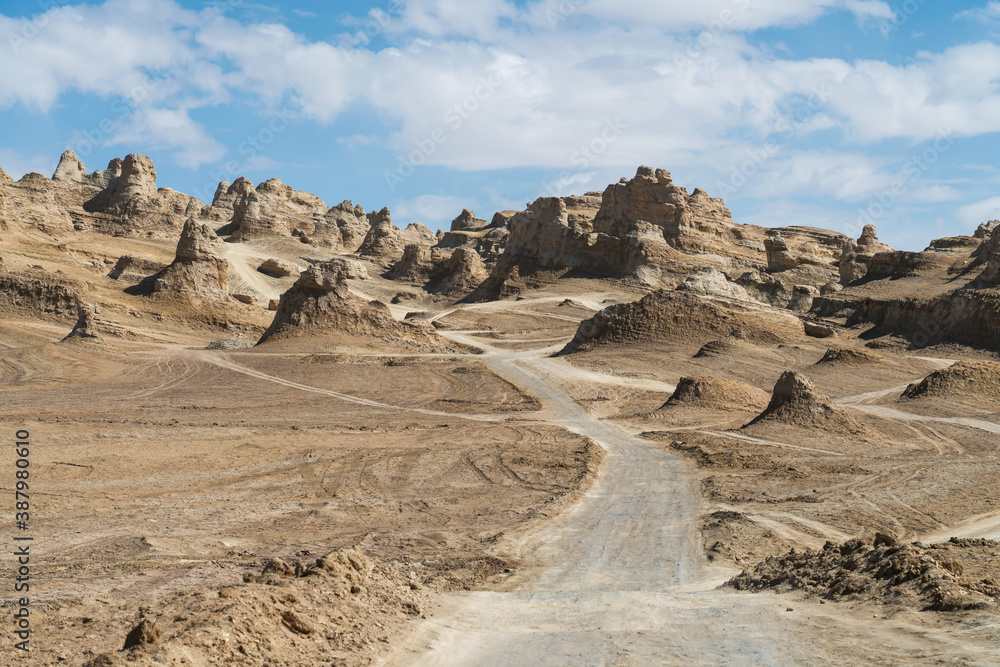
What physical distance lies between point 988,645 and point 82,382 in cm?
3362

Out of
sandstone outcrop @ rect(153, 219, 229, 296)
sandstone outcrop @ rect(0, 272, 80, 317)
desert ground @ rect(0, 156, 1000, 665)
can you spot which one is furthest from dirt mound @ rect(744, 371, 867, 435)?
sandstone outcrop @ rect(153, 219, 229, 296)

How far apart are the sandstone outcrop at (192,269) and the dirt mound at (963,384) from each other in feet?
137

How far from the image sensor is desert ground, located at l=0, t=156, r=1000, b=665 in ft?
28.3

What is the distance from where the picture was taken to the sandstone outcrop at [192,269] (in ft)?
178

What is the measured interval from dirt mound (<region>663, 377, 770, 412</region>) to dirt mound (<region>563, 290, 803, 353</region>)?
45.9 feet

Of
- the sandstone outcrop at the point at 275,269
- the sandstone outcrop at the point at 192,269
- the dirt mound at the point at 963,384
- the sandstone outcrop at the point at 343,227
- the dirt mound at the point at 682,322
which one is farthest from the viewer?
the sandstone outcrop at the point at 343,227

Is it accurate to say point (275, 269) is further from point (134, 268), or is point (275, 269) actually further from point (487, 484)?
point (487, 484)

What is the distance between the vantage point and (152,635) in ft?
24.0

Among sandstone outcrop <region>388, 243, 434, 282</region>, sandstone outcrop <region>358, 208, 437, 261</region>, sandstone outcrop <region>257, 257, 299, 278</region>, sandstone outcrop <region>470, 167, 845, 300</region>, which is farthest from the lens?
sandstone outcrop <region>358, 208, 437, 261</region>

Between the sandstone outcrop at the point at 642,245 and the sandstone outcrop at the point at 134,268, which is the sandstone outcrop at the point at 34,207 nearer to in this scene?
the sandstone outcrop at the point at 134,268

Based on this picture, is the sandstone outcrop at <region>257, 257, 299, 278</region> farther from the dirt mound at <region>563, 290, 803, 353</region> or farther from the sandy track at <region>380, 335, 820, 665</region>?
the sandy track at <region>380, 335, 820, 665</region>

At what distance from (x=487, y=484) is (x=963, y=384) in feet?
71.3

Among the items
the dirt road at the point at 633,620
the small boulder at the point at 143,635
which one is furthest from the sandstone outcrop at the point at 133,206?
the small boulder at the point at 143,635

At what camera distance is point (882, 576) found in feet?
32.1
